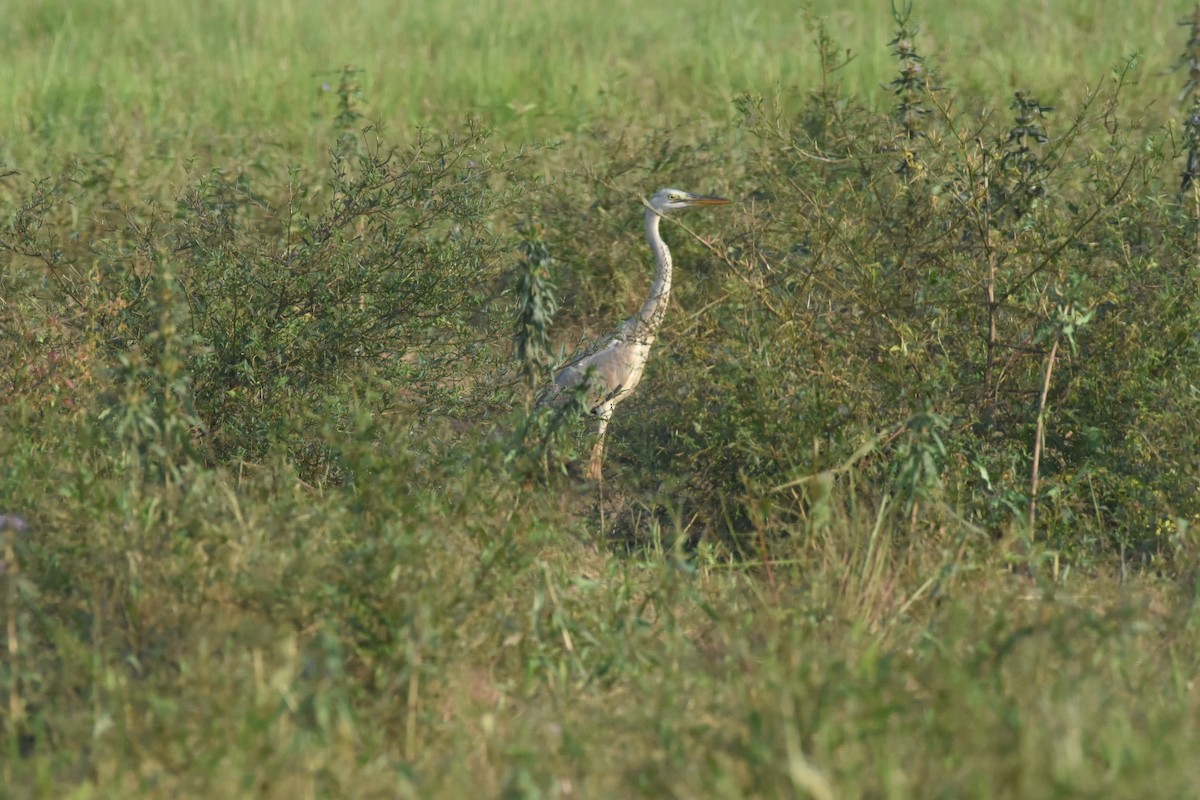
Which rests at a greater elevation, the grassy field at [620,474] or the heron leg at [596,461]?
the grassy field at [620,474]

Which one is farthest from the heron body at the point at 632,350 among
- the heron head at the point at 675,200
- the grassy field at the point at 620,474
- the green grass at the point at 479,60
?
the green grass at the point at 479,60

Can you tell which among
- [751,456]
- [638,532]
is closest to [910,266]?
[751,456]

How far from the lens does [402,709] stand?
3.46m

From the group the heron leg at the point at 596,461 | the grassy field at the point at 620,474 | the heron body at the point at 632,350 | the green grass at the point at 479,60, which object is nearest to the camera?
the grassy field at the point at 620,474

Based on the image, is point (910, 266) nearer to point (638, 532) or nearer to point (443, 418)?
point (638, 532)

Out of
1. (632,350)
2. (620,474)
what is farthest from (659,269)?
(620,474)

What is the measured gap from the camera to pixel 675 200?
6.61 metres

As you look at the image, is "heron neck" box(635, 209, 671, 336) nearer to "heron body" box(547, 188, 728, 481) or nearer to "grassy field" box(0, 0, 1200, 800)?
"heron body" box(547, 188, 728, 481)

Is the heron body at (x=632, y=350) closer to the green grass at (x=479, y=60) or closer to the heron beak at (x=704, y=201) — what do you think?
the heron beak at (x=704, y=201)

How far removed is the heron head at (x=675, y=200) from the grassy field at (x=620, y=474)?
0.43 feet

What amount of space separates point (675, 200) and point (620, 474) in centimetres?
148

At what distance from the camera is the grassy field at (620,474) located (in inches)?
123

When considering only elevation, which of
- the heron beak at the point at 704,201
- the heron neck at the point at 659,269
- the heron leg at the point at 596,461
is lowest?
the heron leg at the point at 596,461

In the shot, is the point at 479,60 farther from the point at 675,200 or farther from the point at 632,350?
the point at 632,350
